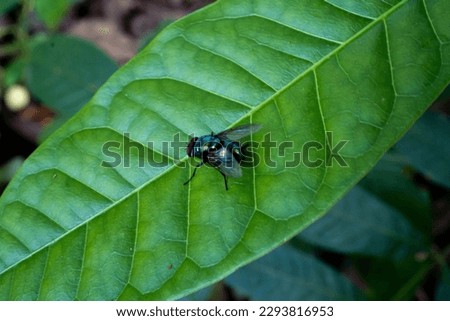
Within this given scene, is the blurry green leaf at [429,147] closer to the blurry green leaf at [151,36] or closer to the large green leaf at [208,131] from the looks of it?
the large green leaf at [208,131]

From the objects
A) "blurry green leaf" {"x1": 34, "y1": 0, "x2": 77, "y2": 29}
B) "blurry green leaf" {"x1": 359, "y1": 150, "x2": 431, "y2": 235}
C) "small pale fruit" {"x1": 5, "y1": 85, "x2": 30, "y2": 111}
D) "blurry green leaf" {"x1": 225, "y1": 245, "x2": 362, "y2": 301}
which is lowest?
"small pale fruit" {"x1": 5, "y1": 85, "x2": 30, "y2": 111}

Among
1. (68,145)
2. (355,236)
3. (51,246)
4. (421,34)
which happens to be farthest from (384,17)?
(355,236)

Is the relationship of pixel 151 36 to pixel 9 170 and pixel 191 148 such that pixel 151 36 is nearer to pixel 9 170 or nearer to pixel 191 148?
pixel 191 148

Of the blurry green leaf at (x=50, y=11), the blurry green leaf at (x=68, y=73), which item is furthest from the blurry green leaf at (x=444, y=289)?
the blurry green leaf at (x=50, y=11)

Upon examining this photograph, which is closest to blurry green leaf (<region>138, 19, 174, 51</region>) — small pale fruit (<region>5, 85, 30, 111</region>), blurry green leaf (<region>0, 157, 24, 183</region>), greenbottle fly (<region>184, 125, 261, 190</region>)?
greenbottle fly (<region>184, 125, 261, 190</region>)

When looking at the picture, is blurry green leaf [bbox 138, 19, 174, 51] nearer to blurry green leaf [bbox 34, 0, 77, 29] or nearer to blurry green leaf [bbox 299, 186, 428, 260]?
blurry green leaf [bbox 34, 0, 77, 29]

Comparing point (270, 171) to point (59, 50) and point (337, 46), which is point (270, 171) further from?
point (59, 50)
